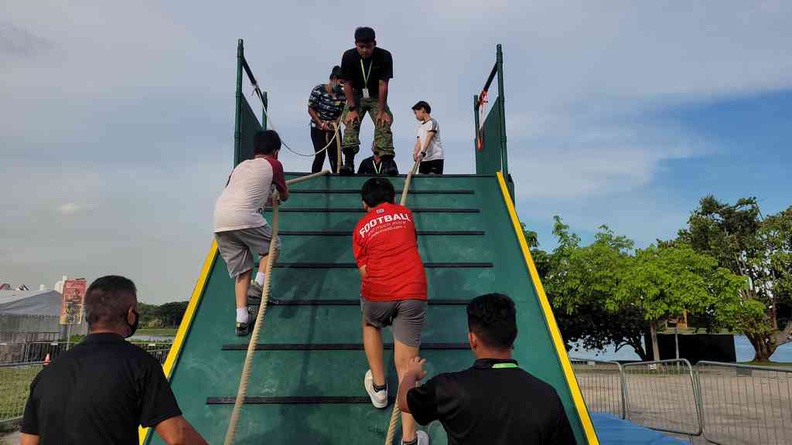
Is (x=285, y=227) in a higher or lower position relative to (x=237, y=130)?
lower

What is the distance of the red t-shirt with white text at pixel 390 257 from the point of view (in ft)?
11.3

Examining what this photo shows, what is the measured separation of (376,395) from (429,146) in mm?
4777

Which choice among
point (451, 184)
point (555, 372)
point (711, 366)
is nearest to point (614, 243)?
point (711, 366)

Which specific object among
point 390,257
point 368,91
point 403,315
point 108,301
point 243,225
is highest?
point 368,91

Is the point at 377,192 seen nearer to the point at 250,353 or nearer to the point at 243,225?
the point at 243,225

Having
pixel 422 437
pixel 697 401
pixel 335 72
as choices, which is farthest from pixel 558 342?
pixel 335 72

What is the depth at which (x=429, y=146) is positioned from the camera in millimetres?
7785

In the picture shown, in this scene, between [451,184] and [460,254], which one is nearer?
[460,254]

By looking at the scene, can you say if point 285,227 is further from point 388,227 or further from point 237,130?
point 388,227

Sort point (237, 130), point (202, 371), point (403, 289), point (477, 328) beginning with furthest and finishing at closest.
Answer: point (237, 130) → point (202, 371) → point (403, 289) → point (477, 328)

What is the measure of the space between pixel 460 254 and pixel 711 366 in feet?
13.8

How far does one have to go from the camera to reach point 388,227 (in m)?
3.53

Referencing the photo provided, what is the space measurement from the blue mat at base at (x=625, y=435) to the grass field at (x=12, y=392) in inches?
371

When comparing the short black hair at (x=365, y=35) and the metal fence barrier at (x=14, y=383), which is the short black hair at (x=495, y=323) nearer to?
the metal fence barrier at (x=14, y=383)
